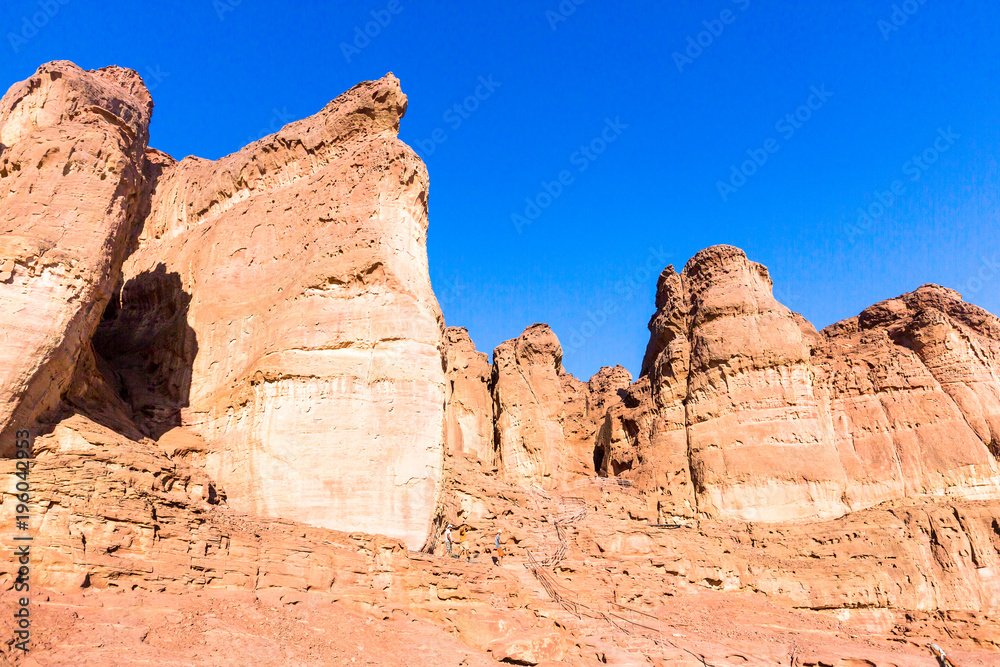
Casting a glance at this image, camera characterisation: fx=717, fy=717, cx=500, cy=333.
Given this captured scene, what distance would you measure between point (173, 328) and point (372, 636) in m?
14.6

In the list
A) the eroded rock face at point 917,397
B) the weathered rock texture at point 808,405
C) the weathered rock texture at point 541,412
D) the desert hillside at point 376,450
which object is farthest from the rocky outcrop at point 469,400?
the eroded rock face at point 917,397

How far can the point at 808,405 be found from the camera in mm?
31031

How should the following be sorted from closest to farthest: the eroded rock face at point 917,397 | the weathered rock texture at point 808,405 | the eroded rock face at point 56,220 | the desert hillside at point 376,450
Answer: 1. the desert hillside at point 376,450
2. the eroded rock face at point 56,220
3. the eroded rock face at point 917,397
4. the weathered rock texture at point 808,405

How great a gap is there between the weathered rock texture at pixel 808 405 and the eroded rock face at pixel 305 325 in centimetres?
1610

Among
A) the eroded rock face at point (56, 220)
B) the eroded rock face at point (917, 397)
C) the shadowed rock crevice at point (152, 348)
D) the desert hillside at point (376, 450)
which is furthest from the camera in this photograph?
the eroded rock face at point (917, 397)

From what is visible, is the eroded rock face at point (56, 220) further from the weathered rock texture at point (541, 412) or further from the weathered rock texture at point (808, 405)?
the weathered rock texture at point (541, 412)

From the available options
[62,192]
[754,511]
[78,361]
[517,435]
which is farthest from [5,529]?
[517,435]

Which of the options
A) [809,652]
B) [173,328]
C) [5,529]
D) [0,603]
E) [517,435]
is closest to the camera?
[0,603]

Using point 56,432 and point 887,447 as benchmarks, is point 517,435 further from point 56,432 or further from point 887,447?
point 56,432

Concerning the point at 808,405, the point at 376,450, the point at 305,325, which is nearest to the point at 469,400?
the point at 808,405

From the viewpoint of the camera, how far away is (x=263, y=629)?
12391 mm

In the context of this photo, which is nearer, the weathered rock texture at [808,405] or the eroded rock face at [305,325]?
the eroded rock face at [305,325]

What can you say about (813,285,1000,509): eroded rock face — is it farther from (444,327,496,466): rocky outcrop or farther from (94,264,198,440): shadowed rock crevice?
(94,264,198,440): shadowed rock crevice

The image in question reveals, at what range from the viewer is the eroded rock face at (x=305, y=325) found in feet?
60.1
